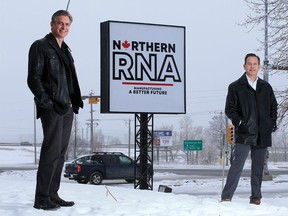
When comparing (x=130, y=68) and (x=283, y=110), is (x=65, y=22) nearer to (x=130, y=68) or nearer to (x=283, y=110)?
(x=130, y=68)

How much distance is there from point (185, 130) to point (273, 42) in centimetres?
10195

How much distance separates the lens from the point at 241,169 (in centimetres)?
665

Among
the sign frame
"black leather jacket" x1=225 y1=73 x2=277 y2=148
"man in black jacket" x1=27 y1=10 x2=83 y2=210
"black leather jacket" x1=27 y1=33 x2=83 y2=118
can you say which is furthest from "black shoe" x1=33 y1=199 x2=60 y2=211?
the sign frame

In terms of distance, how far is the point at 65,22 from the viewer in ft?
17.9

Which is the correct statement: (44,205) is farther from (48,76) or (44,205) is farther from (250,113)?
(250,113)

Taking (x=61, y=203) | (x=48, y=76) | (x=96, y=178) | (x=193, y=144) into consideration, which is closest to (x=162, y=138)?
(x=193, y=144)

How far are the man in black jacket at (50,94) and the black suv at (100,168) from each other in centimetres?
2187

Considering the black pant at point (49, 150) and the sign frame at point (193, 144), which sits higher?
the black pant at point (49, 150)

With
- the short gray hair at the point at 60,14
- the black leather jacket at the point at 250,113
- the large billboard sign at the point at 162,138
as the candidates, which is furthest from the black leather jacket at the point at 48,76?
the large billboard sign at the point at 162,138

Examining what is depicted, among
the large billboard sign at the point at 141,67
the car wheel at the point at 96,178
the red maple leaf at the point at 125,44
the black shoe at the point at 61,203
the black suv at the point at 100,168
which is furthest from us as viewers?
the black suv at the point at 100,168

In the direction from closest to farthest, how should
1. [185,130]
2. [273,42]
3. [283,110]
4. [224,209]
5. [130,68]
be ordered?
[224,209], [130,68], [273,42], [283,110], [185,130]

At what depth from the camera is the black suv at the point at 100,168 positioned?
27.3 meters

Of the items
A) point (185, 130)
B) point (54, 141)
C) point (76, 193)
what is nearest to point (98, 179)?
point (76, 193)

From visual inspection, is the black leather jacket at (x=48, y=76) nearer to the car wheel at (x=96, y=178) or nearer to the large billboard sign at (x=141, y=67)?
the large billboard sign at (x=141, y=67)
